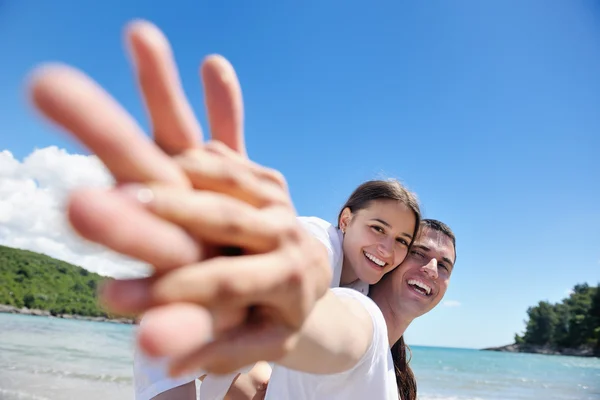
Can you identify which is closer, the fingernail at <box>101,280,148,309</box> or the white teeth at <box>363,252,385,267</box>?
the fingernail at <box>101,280,148,309</box>

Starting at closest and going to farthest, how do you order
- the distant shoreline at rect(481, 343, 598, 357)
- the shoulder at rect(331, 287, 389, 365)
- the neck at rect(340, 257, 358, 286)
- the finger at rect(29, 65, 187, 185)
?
the finger at rect(29, 65, 187, 185) → the shoulder at rect(331, 287, 389, 365) → the neck at rect(340, 257, 358, 286) → the distant shoreline at rect(481, 343, 598, 357)

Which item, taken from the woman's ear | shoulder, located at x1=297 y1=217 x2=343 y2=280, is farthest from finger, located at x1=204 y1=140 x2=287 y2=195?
the woman's ear

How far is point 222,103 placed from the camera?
31.0 inches

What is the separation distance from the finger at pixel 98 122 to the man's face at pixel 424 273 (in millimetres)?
2969

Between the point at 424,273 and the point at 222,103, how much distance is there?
9.81ft

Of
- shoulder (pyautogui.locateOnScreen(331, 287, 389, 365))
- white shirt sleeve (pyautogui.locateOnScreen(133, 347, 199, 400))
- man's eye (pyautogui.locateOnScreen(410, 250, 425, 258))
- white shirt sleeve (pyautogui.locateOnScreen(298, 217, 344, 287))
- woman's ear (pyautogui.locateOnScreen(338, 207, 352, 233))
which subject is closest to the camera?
shoulder (pyautogui.locateOnScreen(331, 287, 389, 365))

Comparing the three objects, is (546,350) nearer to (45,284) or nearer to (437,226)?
(45,284)

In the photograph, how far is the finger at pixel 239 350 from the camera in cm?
60

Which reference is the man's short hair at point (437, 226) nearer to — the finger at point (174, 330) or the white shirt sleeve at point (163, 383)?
the white shirt sleeve at point (163, 383)

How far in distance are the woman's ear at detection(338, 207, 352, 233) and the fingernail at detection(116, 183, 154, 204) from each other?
10.4 ft

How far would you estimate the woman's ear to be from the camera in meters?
3.72

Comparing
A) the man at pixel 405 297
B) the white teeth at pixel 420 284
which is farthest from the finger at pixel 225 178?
the white teeth at pixel 420 284

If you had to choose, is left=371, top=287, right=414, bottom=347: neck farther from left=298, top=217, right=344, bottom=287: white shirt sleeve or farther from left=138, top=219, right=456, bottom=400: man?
left=298, top=217, right=344, bottom=287: white shirt sleeve

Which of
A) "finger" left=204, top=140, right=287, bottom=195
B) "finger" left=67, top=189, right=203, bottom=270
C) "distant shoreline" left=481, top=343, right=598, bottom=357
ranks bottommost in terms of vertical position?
"distant shoreline" left=481, top=343, right=598, bottom=357
